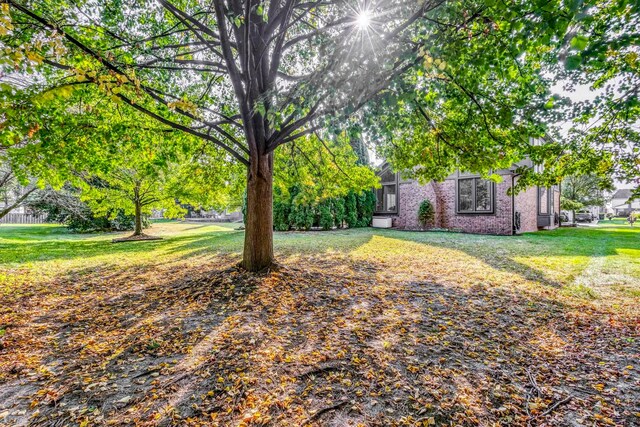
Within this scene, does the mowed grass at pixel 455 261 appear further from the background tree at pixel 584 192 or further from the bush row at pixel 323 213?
the background tree at pixel 584 192

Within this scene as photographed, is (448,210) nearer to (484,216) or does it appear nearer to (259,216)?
(484,216)

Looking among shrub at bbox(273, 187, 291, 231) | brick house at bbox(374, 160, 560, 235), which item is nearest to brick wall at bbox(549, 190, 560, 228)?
brick house at bbox(374, 160, 560, 235)

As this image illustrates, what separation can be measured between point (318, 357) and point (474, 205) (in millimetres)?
15526

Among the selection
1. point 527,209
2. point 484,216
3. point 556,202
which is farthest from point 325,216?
point 556,202

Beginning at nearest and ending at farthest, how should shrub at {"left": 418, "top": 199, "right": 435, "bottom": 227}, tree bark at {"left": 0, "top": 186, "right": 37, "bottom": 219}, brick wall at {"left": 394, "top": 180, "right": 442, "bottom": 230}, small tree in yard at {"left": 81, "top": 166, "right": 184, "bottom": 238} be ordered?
tree bark at {"left": 0, "top": 186, "right": 37, "bottom": 219}
small tree in yard at {"left": 81, "top": 166, "right": 184, "bottom": 238}
shrub at {"left": 418, "top": 199, "right": 435, "bottom": 227}
brick wall at {"left": 394, "top": 180, "right": 442, "bottom": 230}

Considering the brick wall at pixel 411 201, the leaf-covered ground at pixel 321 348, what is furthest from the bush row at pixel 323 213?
the leaf-covered ground at pixel 321 348

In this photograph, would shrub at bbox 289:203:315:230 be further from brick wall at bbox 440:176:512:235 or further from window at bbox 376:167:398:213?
brick wall at bbox 440:176:512:235

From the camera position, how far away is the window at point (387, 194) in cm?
1994

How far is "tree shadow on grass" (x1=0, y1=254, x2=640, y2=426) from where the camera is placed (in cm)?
225

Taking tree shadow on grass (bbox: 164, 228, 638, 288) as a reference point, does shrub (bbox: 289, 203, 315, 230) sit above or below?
above

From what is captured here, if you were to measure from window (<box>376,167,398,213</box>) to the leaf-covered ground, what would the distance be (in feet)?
45.3

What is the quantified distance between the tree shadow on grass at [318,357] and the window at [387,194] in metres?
Result: 15.1

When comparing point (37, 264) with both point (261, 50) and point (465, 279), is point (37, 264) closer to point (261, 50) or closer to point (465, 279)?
point (261, 50)

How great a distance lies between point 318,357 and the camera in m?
3.02
